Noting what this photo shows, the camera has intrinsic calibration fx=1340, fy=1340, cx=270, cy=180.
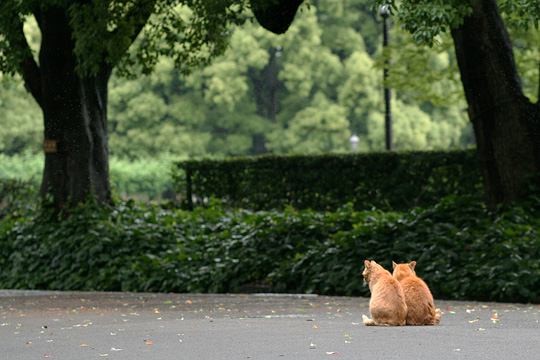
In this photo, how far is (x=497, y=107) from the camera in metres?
17.8

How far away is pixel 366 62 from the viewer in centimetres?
5878

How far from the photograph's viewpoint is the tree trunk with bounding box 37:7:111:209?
69.5 ft

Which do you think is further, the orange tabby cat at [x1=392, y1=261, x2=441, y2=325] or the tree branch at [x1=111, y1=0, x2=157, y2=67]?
the tree branch at [x1=111, y1=0, x2=157, y2=67]

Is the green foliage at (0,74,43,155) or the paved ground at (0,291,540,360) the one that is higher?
the green foliage at (0,74,43,155)

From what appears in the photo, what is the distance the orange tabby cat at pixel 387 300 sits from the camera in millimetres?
10828

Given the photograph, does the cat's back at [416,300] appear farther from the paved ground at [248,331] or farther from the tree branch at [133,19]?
the tree branch at [133,19]

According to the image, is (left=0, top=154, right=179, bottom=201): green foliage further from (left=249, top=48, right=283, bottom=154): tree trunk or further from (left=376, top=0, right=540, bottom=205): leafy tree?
(left=376, top=0, right=540, bottom=205): leafy tree

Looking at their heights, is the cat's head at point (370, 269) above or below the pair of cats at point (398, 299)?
above

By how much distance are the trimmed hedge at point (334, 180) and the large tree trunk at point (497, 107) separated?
6.53 meters

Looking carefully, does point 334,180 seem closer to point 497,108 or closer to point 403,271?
point 497,108

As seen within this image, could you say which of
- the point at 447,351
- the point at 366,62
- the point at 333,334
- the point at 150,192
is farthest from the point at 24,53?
the point at 366,62

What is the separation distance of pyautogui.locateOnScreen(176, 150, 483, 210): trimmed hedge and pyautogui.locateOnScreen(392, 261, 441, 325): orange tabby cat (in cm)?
1338

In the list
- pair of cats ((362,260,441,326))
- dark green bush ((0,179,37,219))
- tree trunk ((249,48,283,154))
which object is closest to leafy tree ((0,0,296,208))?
dark green bush ((0,179,37,219))

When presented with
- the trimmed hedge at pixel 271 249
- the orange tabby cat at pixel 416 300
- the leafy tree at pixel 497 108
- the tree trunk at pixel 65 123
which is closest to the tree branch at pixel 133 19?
the tree trunk at pixel 65 123
